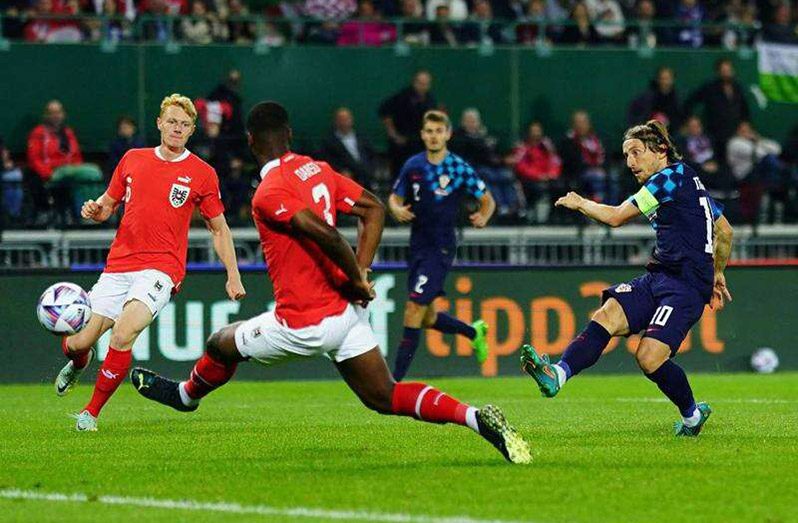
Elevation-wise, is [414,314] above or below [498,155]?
below

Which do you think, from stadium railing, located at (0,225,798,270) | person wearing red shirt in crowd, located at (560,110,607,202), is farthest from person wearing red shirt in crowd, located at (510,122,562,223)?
stadium railing, located at (0,225,798,270)

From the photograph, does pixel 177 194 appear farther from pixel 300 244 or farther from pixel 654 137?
pixel 654 137

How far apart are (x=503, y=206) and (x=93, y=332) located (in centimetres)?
1091

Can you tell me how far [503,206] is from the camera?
2222cm

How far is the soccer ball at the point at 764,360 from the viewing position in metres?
19.2

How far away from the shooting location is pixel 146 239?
39.2 ft

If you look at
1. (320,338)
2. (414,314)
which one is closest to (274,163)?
(320,338)

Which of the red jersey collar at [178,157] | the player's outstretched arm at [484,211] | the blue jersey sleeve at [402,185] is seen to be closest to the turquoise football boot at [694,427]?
the red jersey collar at [178,157]

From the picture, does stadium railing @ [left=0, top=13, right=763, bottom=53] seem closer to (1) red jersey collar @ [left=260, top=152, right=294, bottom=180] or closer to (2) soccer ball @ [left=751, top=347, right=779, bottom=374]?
(2) soccer ball @ [left=751, top=347, right=779, bottom=374]

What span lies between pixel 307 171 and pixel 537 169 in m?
13.9

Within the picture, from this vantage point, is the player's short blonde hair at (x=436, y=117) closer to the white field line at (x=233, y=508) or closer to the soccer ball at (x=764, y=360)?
the soccer ball at (x=764, y=360)

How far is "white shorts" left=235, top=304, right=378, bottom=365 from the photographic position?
8977mm

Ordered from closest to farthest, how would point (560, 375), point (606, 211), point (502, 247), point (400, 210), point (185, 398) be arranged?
1. point (606, 211)
2. point (560, 375)
3. point (185, 398)
4. point (400, 210)
5. point (502, 247)

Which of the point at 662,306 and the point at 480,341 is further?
the point at 480,341
